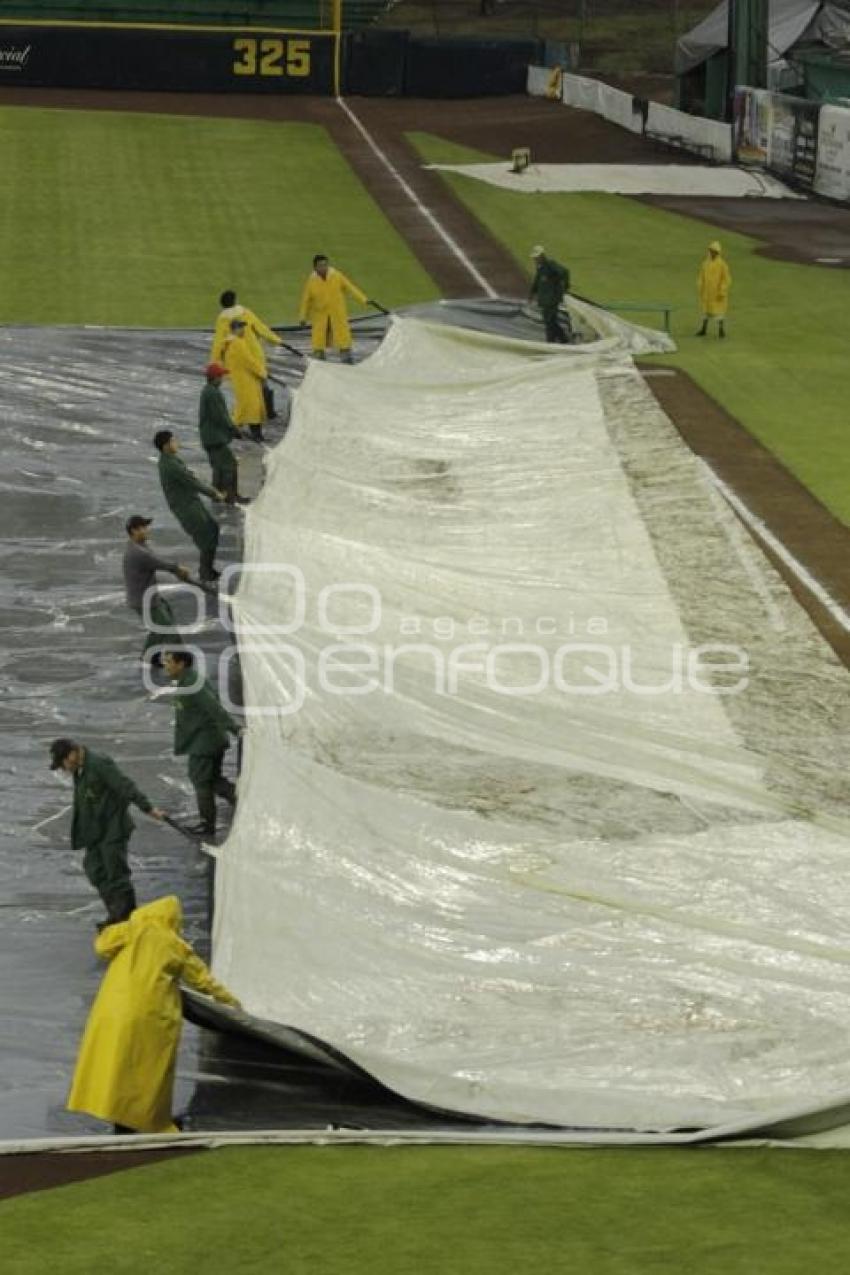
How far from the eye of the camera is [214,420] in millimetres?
24297

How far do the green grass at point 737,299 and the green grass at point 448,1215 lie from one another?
1560 centimetres

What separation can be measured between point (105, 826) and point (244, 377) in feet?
43.6

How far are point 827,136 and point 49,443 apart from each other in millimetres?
26462

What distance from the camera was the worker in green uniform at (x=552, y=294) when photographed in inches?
1298

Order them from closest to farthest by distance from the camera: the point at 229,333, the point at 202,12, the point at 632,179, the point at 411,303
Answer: the point at 229,333 < the point at 411,303 < the point at 632,179 < the point at 202,12

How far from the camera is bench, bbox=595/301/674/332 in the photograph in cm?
3609

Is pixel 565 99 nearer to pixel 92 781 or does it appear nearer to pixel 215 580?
pixel 215 580

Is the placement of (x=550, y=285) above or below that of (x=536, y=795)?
above

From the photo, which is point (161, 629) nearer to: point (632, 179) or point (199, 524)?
point (199, 524)

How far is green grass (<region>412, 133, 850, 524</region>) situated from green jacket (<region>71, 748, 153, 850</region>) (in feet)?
43.7

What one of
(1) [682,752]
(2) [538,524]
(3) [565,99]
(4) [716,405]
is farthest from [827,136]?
(1) [682,752]

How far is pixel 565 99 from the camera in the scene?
6341cm

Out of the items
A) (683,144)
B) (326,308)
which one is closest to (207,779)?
(326,308)

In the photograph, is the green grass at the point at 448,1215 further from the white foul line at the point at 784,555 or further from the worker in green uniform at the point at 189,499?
the worker in green uniform at the point at 189,499
